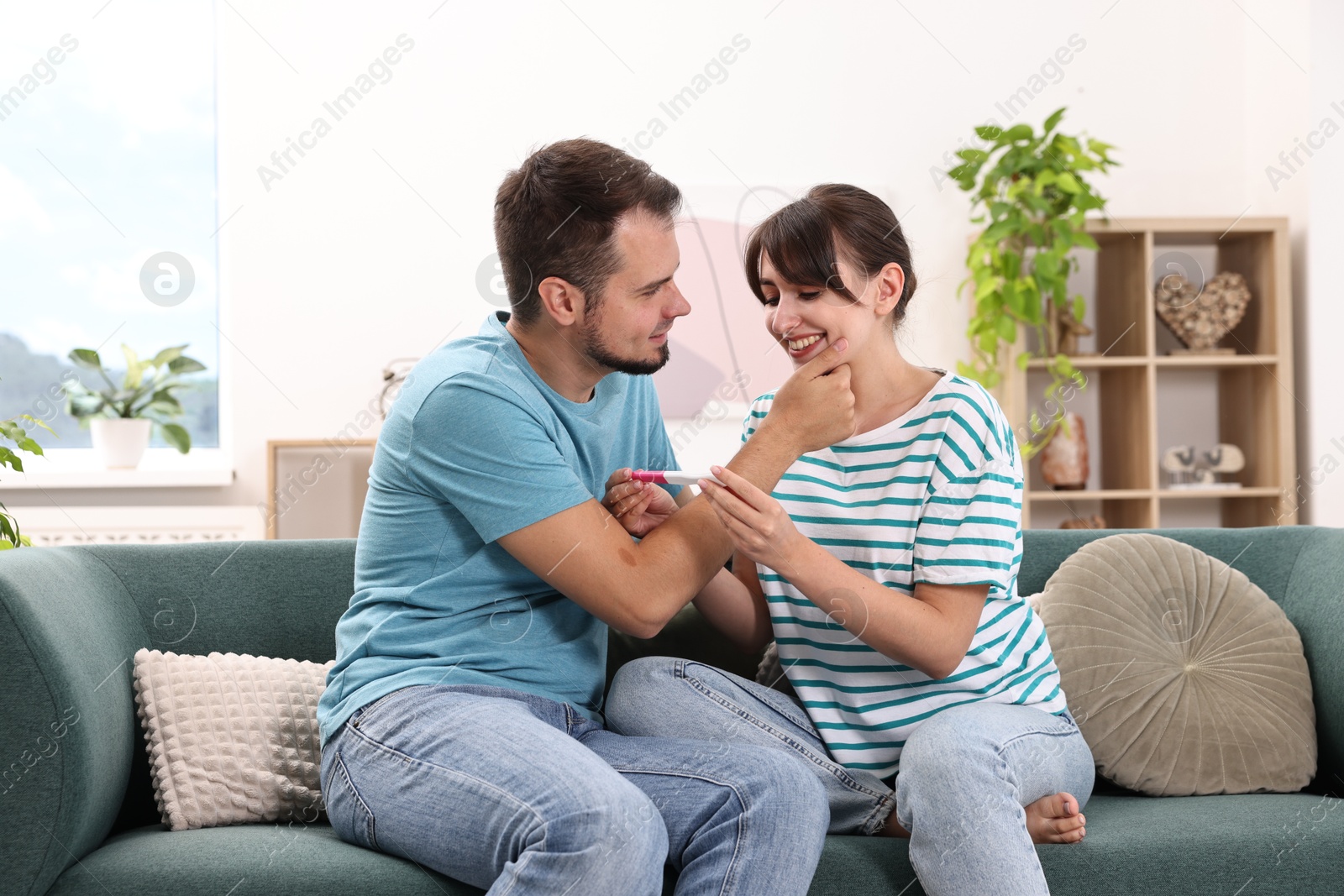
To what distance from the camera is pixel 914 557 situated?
4.60ft

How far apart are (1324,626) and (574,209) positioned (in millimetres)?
1269

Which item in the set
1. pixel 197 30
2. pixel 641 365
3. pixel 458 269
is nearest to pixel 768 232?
pixel 641 365

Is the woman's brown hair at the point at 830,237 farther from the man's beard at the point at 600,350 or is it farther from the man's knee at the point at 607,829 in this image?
the man's knee at the point at 607,829

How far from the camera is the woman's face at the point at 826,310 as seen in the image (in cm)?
146

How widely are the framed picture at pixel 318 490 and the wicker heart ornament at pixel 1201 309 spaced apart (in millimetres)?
2625

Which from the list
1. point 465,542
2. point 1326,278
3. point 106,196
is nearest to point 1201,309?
point 1326,278

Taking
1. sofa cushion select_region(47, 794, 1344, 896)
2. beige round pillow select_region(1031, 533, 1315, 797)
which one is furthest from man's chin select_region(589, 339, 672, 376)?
beige round pillow select_region(1031, 533, 1315, 797)

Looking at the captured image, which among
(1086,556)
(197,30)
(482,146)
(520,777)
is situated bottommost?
(520,777)

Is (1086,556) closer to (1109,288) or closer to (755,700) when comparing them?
(755,700)

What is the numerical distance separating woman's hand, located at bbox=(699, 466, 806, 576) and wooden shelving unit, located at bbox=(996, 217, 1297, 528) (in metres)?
2.44

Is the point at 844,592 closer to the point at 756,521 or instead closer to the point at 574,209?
the point at 756,521

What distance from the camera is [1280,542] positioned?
1868 mm

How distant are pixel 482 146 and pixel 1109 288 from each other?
2158 mm

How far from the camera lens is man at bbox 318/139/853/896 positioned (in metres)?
1.17
